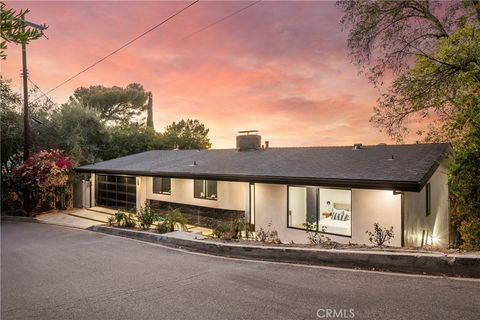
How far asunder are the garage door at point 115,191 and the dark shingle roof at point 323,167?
1439 mm

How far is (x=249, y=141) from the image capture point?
19.4 m

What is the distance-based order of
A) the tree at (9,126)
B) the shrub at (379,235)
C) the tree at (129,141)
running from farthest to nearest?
1. the tree at (129,141)
2. the tree at (9,126)
3. the shrub at (379,235)

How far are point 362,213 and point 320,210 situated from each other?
1801mm

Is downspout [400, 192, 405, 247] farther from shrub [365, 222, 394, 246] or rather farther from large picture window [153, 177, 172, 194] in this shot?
large picture window [153, 177, 172, 194]

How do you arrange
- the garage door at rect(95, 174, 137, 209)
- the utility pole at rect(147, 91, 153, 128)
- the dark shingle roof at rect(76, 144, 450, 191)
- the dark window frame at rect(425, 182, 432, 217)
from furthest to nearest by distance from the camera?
the utility pole at rect(147, 91, 153, 128) < the garage door at rect(95, 174, 137, 209) < the dark window frame at rect(425, 182, 432, 217) < the dark shingle roof at rect(76, 144, 450, 191)

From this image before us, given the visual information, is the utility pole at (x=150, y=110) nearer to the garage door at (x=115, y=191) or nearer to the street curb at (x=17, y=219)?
the garage door at (x=115, y=191)

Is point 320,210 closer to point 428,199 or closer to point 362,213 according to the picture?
point 362,213

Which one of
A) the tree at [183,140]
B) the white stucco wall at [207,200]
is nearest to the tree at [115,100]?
the tree at [183,140]

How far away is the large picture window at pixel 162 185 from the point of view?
1788cm

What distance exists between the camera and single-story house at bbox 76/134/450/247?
9984 millimetres

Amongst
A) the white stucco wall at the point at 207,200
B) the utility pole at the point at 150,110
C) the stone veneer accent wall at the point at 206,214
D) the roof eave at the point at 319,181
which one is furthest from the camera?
the utility pole at the point at 150,110

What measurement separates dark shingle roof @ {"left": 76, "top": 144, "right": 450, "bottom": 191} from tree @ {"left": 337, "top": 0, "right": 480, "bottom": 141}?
1.49m

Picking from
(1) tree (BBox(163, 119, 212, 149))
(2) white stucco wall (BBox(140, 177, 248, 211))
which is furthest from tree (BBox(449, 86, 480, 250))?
(1) tree (BBox(163, 119, 212, 149))

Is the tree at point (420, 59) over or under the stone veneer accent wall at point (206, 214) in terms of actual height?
over
